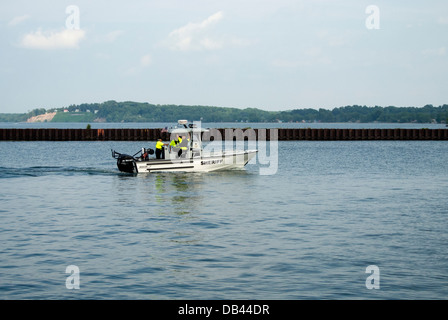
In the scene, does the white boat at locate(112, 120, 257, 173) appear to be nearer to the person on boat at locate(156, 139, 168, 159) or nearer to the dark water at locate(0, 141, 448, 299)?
the person on boat at locate(156, 139, 168, 159)

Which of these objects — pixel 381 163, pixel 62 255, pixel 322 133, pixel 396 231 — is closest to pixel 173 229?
pixel 62 255

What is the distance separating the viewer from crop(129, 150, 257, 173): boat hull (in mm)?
43062

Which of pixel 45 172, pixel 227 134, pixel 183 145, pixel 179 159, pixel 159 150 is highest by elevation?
pixel 227 134

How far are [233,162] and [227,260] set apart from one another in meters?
28.3

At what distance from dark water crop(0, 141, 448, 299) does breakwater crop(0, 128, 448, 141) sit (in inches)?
2723

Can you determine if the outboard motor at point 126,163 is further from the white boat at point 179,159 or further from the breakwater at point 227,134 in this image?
the breakwater at point 227,134

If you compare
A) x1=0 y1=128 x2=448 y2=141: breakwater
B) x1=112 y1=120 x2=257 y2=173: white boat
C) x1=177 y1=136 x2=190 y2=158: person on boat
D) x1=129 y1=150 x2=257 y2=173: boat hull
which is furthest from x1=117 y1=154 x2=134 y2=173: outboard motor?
x1=0 y1=128 x2=448 y2=141: breakwater

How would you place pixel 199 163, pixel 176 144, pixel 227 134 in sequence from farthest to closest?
pixel 227 134, pixel 199 163, pixel 176 144

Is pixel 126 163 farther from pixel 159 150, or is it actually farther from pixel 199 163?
pixel 199 163

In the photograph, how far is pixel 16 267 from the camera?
1753cm

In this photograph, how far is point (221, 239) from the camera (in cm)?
2173

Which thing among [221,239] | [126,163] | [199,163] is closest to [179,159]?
[199,163]

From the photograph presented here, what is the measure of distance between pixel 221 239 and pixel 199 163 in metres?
22.8
